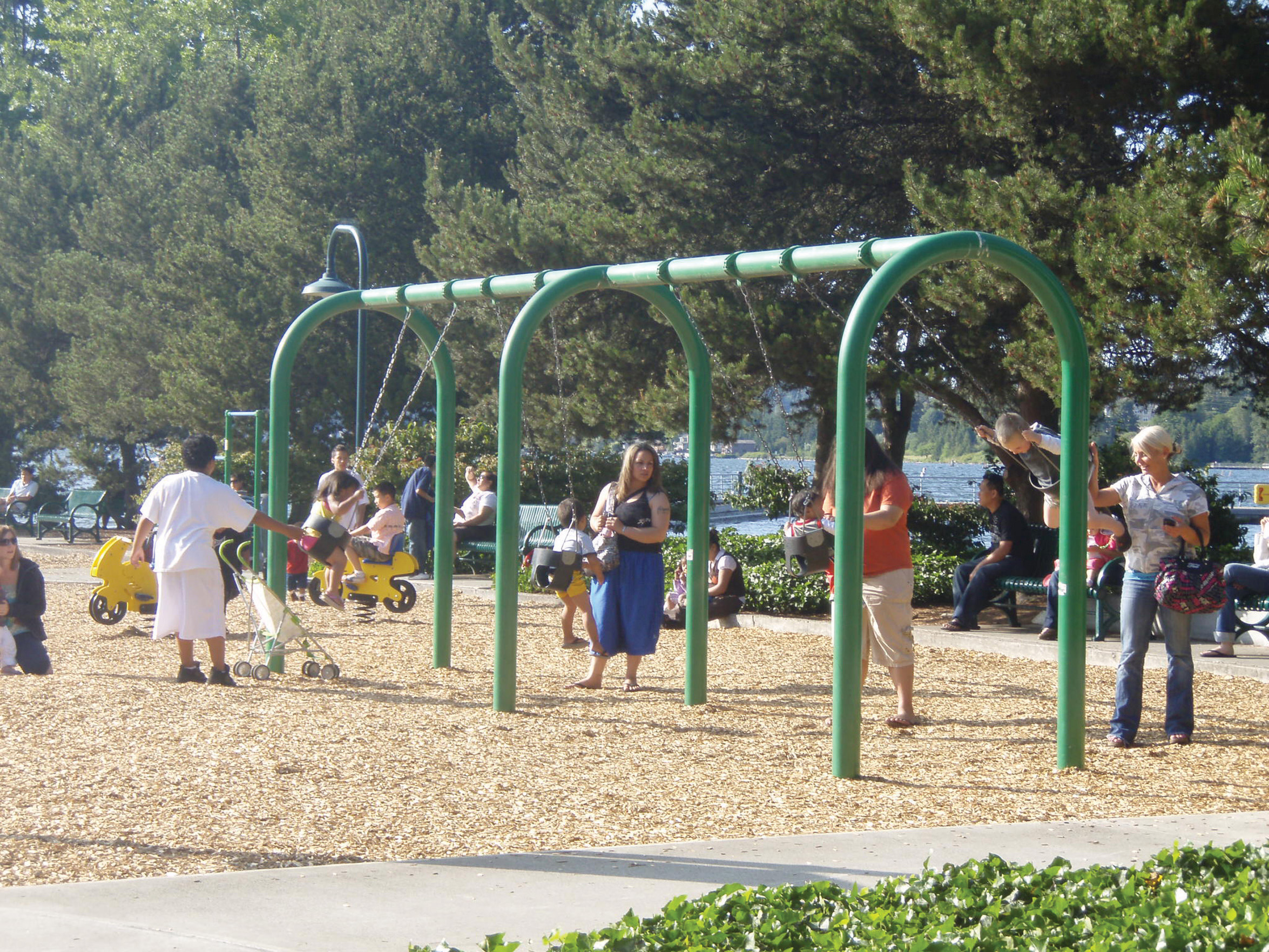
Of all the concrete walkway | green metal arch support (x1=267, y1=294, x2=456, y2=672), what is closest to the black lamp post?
green metal arch support (x1=267, y1=294, x2=456, y2=672)

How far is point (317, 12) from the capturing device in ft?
109

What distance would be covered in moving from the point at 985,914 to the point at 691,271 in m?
4.75

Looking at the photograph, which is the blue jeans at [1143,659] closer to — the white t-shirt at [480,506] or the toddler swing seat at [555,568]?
the toddler swing seat at [555,568]

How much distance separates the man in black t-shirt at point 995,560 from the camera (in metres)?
11.7

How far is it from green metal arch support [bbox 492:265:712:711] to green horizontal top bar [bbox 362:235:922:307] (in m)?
0.17

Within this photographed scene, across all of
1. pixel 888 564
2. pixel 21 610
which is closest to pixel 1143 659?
pixel 888 564

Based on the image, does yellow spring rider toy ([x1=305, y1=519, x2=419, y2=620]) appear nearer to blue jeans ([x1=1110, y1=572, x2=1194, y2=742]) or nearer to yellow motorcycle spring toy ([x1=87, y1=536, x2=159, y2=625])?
yellow motorcycle spring toy ([x1=87, y1=536, x2=159, y2=625])

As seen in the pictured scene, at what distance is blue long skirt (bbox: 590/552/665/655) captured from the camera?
8.22 meters

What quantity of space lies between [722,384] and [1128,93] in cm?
473

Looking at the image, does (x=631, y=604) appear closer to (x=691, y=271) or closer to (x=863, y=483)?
(x=691, y=271)

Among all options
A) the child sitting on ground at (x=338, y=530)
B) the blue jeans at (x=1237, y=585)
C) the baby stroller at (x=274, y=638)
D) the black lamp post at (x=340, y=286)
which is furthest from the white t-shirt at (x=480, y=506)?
the blue jeans at (x=1237, y=585)

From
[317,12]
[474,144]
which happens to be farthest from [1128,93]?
[317,12]

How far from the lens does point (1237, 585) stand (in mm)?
10078

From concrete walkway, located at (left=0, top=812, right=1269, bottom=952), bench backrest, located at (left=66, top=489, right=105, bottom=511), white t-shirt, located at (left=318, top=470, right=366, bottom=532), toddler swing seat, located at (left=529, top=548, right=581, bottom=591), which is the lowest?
concrete walkway, located at (left=0, top=812, right=1269, bottom=952)
